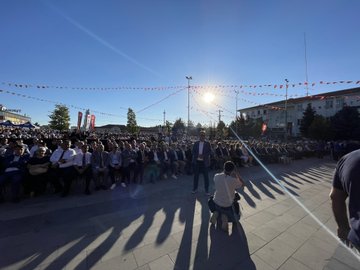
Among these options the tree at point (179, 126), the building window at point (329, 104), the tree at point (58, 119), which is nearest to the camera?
the tree at point (58, 119)

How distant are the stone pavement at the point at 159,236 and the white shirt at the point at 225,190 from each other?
493 millimetres

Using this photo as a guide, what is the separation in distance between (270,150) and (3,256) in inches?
521

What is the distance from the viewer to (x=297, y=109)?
43.1m

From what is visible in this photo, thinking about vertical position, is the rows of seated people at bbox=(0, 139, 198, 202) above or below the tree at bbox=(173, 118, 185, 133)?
below

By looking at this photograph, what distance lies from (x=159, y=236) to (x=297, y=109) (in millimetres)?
48137

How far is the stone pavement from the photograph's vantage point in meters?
2.58

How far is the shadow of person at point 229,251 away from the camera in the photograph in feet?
8.33

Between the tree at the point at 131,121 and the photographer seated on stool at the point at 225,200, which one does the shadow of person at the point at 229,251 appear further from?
the tree at the point at 131,121

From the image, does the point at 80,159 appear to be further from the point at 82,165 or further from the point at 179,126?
the point at 179,126

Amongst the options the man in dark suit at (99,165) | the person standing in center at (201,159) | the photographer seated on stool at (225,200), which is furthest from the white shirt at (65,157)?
the photographer seated on stool at (225,200)

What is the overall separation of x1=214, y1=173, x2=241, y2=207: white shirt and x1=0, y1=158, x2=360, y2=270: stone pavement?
1.62 ft

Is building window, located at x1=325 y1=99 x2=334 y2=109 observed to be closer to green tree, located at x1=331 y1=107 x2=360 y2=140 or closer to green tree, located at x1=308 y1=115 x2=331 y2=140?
green tree, located at x1=331 y1=107 x2=360 y2=140

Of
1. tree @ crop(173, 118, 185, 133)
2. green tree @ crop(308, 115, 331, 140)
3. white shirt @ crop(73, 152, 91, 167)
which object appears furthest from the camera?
tree @ crop(173, 118, 185, 133)

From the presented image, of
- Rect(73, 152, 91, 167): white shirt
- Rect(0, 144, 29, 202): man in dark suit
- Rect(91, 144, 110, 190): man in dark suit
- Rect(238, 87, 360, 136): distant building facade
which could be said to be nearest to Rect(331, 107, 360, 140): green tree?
Rect(238, 87, 360, 136): distant building facade
